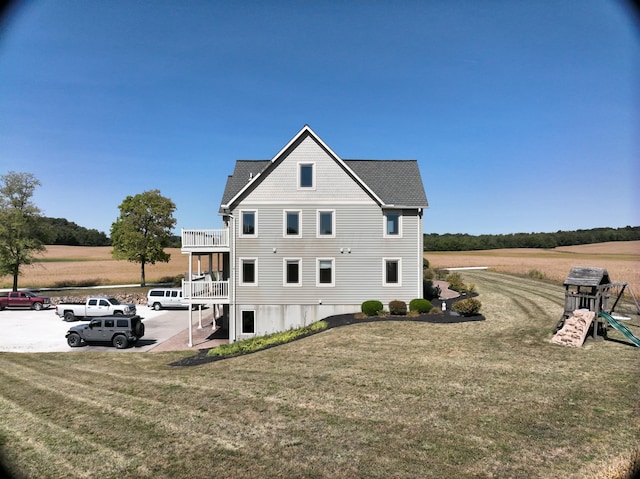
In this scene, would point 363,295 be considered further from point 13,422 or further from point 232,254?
point 13,422

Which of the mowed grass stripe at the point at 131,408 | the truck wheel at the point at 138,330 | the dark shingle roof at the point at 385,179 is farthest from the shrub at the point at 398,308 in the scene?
the truck wheel at the point at 138,330

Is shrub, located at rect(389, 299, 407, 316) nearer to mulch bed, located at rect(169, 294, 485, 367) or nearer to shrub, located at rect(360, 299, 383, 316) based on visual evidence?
mulch bed, located at rect(169, 294, 485, 367)

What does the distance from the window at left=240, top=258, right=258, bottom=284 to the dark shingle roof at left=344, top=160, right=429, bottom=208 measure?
32.3 ft

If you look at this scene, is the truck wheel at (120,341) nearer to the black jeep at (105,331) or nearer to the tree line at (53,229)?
the black jeep at (105,331)

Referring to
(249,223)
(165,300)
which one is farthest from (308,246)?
(165,300)

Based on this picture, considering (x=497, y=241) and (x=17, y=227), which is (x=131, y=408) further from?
(x=497, y=241)

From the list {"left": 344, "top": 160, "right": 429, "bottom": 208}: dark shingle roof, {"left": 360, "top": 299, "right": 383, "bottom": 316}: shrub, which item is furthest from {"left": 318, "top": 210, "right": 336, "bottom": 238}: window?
{"left": 360, "top": 299, "right": 383, "bottom": 316}: shrub

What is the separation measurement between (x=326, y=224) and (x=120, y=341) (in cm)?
1471

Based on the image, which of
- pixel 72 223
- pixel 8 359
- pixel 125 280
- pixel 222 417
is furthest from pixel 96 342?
pixel 72 223

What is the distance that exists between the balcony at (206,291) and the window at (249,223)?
3.65 meters

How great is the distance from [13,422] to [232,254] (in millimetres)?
14397

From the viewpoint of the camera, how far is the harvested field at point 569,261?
3399 centimetres

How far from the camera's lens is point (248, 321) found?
78.3 feet

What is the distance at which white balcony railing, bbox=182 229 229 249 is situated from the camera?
76.1 ft
